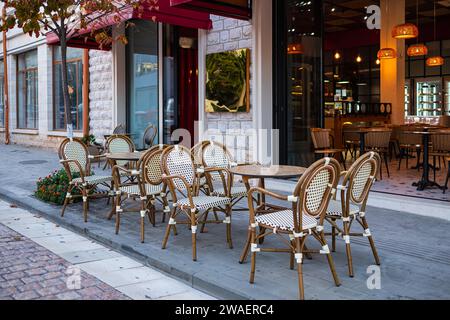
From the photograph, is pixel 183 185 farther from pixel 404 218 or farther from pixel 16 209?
pixel 16 209

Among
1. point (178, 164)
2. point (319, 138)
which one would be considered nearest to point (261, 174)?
point (178, 164)

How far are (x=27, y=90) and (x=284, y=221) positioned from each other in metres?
17.8

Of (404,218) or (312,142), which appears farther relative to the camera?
(312,142)

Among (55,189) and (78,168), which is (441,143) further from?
(55,189)

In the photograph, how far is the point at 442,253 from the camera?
463 centimetres

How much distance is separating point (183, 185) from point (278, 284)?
174 centimetres

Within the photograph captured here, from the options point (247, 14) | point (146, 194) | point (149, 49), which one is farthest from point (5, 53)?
point (146, 194)

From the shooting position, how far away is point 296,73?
8688 mm

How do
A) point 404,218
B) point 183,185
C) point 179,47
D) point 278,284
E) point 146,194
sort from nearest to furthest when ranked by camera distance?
point 278,284, point 183,185, point 146,194, point 404,218, point 179,47

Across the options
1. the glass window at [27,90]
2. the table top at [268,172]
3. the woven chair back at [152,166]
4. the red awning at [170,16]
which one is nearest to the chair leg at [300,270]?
the table top at [268,172]

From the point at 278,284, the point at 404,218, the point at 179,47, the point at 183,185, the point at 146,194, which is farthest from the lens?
the point at 179,47

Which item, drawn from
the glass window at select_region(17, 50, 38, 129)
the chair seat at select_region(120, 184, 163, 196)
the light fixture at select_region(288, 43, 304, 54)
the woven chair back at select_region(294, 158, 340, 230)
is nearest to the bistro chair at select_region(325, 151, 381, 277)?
the woven chair back at select_region(294, 158, 340, 230)

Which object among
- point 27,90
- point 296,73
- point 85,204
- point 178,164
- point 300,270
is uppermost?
point 27,90

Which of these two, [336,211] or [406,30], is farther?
[406,30]
